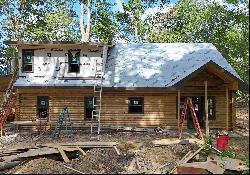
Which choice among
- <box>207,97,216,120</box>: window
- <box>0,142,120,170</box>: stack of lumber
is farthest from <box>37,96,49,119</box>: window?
<box>207,97,216,120</box>: window

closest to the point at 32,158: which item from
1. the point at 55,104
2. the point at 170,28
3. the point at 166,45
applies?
the point at 55,104

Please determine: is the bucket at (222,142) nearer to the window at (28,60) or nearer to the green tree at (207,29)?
the window at (28,60)

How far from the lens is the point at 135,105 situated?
22.3 metres

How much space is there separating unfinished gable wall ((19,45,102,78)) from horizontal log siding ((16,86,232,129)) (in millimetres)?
1555

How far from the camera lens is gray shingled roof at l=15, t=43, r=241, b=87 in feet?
71.5

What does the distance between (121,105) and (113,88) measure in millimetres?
1458

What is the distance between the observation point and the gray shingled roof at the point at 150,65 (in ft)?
71.5

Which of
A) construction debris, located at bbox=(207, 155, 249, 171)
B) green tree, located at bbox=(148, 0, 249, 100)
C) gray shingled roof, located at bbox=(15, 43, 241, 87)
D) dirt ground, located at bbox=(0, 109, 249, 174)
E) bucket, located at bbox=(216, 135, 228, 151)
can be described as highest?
green tree, located at bbox=(148, 0, 249, 100)

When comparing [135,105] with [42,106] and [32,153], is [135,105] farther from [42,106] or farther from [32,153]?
[32,153]

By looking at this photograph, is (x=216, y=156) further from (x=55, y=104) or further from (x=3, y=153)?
(x=55, y=104)

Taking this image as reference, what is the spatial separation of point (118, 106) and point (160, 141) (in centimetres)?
519

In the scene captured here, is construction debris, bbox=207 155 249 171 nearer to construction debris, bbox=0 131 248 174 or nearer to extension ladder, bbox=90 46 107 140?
construction debris, bbox=0 131 248 174

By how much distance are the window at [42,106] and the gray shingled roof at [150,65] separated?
1088 mm

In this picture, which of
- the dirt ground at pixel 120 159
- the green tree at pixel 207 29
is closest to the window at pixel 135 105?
the dirt ground at pixel 120 159
